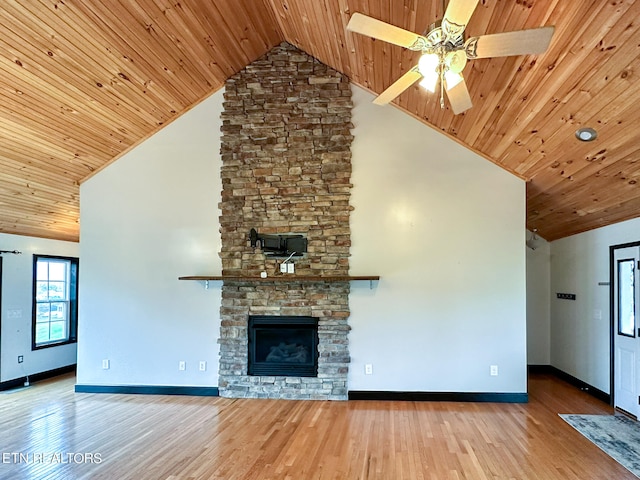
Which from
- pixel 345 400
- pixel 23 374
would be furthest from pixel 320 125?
pixel 23 374

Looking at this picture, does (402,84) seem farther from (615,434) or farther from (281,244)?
(615,434)

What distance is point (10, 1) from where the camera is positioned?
2.90 meters

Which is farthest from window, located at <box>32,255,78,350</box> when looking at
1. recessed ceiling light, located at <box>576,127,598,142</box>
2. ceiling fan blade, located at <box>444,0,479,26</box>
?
recessed ceiling light, located at <box>576,127,598,142</box>

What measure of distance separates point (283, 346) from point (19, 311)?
379cm

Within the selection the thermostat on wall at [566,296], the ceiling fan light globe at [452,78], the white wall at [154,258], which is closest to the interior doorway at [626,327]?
the thermostat on wall at [566,296]

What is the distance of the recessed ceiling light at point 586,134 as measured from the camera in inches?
130

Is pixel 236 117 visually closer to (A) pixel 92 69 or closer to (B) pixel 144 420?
(A) pixel 92 69

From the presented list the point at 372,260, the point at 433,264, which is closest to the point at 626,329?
the point at 433,264

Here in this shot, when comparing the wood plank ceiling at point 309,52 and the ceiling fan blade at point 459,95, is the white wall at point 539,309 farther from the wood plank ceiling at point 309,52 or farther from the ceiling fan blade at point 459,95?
the ceiling fan blade at point 459,95

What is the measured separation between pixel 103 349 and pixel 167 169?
96.3 inches

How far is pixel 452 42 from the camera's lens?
7.54 ft

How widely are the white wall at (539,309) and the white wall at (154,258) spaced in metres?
4.58

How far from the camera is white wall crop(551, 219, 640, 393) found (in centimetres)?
486

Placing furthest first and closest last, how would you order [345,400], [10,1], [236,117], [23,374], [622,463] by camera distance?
[23,374], [236,117], [345,400], [622,463], [10,1]
